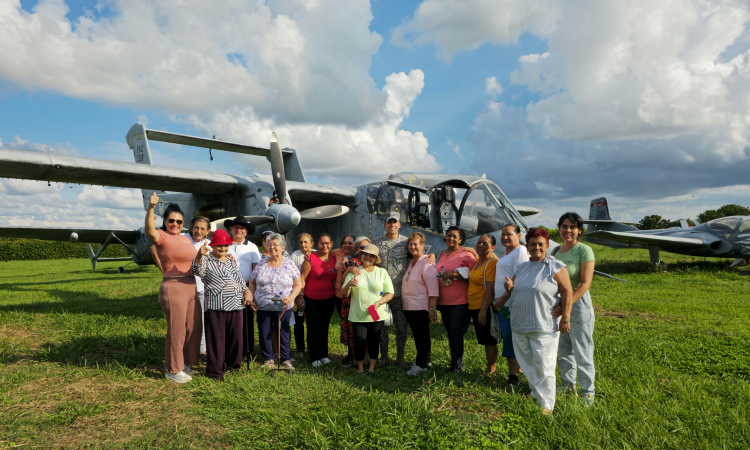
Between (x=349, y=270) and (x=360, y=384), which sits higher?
(x=349, y=270)

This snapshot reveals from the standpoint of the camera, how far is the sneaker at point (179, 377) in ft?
14.3

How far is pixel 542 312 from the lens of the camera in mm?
3465

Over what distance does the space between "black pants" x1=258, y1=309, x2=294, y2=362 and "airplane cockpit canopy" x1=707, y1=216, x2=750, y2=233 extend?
1926 centimetres

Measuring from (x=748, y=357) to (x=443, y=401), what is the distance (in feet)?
14.1

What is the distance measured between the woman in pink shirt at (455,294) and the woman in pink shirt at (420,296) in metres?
0.12

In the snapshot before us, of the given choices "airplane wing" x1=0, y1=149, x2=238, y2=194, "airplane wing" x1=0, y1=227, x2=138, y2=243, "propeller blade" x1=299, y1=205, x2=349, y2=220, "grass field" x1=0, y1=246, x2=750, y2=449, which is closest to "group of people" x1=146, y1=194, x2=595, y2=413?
"grass field" x1=0, y1=246, x2=750, y2=449

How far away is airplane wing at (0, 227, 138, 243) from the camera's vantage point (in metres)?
13.1

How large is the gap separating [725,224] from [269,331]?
19844mm

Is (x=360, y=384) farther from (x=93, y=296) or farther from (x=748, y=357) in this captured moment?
(x=93, y=296)

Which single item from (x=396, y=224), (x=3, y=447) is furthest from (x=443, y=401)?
(x=3, y=447)

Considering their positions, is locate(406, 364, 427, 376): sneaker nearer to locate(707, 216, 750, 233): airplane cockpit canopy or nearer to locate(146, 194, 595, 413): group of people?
locate(146, 194, 595, 413): group of people

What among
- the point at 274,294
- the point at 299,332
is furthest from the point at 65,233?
the point at 274,294

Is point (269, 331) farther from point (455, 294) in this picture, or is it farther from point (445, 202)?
point (445, 202)

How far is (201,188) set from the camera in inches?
384
